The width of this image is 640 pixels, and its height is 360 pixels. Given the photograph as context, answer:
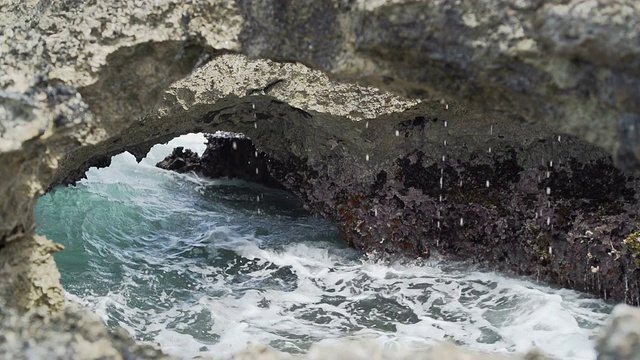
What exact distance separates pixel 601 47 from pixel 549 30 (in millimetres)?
257

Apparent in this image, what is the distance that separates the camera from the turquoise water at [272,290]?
634 cm

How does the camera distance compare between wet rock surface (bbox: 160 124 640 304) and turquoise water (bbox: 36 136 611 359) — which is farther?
wet rock surface (bbox: 160 124 640 304)

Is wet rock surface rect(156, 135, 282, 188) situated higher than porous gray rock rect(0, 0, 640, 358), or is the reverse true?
porous gray rock rect(0, 0, 640, 358)

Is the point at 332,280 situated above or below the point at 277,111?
below

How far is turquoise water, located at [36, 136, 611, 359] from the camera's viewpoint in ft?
20.8

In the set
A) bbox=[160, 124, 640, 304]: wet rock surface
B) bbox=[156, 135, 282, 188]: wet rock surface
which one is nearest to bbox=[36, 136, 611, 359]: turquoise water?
bbox=[160, 124, 640, 304]: wet rock surface

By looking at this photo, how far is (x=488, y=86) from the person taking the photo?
3.54 meters

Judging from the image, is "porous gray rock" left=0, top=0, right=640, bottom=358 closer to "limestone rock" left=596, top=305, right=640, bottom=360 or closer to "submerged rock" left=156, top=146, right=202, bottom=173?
"limestone rock" left=596, top=305, right=640, bottom=360

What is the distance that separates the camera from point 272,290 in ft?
25.1

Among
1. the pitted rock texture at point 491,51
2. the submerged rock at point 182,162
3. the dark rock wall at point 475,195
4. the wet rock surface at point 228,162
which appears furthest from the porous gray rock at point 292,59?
the submerged rock at point 182,162

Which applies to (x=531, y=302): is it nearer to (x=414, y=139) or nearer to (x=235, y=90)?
(x=414, y=139)

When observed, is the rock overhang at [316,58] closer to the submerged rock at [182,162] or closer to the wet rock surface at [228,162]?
the wet rock surface at [228,162]

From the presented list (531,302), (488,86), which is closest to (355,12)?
(488,86)

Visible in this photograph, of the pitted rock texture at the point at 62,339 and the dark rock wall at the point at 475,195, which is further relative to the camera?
the dark rock wall at the point at 475,195
